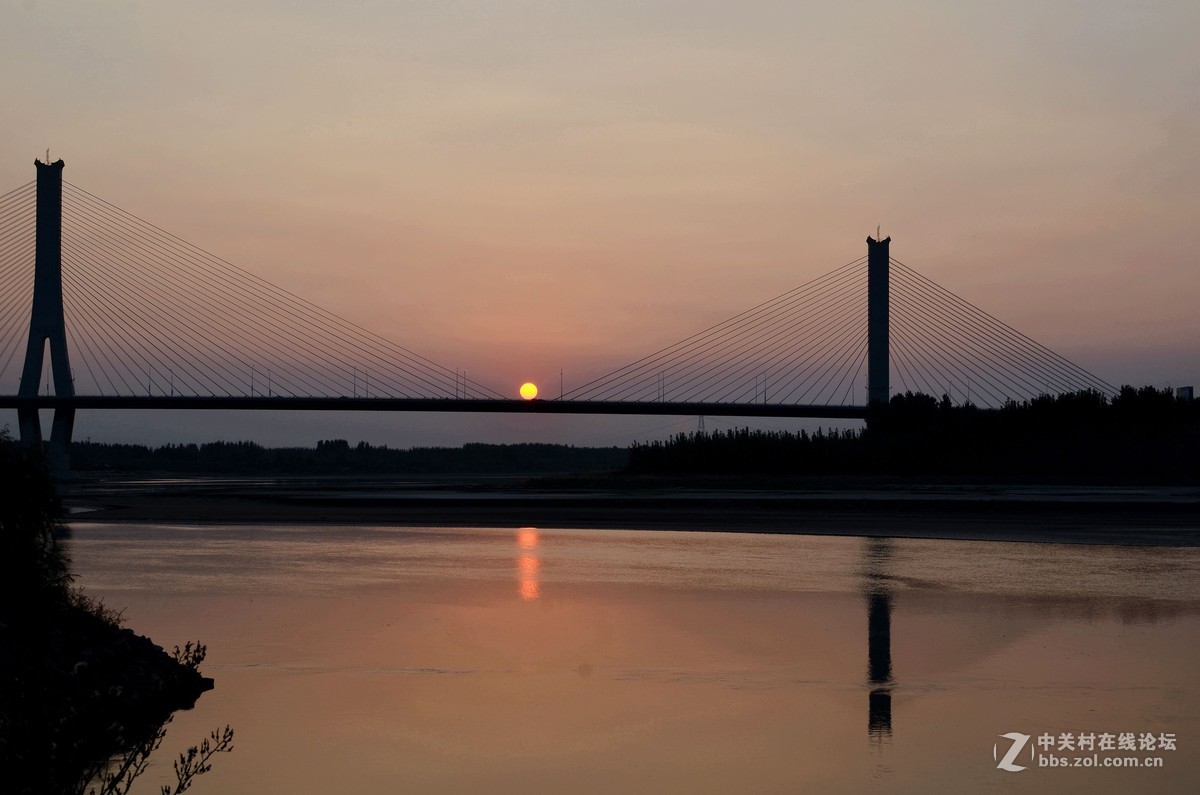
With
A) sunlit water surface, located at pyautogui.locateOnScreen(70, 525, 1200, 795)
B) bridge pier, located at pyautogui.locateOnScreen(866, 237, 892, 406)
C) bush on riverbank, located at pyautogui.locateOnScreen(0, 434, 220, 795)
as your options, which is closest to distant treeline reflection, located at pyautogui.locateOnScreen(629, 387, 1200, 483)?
bridge pier, located at pyautogui.locateOnScreen(866, 237, 892, 406)

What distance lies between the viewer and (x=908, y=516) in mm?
32344

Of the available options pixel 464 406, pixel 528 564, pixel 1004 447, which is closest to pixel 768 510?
pixel 528 564

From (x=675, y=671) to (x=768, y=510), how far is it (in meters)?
24.5

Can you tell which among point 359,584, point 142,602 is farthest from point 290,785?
point 359,584

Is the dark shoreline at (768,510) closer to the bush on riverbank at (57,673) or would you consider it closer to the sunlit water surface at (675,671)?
the sunlit water surface at (675,671)

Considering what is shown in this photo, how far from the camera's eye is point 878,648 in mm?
11875

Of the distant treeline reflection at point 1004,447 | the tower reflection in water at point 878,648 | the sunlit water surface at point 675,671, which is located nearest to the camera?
the sunlit water surface at point 675,671

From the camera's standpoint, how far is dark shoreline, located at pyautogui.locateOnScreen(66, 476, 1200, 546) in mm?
28000

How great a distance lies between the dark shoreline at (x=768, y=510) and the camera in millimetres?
28000

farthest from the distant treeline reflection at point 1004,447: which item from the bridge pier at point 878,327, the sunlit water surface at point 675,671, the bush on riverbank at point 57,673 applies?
the bush on riverbank at point 57,673

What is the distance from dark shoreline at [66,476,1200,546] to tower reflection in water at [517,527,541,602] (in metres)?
3.33

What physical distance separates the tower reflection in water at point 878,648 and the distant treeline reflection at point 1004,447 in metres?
42.2

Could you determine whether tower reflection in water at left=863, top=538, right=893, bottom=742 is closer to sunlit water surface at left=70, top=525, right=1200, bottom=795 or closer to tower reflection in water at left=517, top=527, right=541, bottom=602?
sunlit water surface at left=70, top=525, right=1200, bottom=795

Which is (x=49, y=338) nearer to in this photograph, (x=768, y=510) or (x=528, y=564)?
(x=768, y=510)
